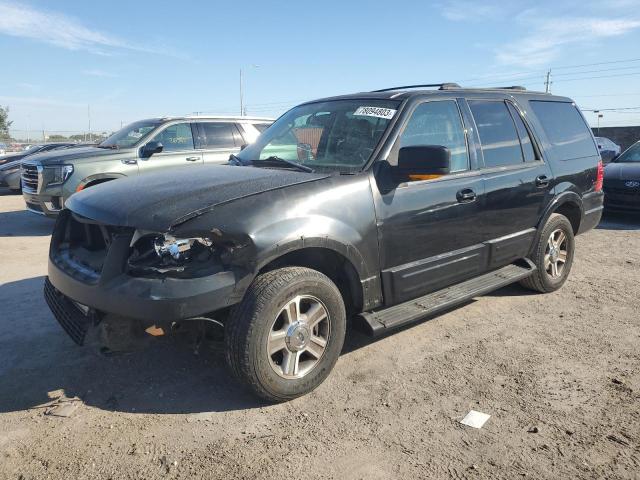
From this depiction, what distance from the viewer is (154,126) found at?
8688 mm

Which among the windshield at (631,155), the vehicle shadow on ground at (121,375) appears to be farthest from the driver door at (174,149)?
the windshield at (631,155)

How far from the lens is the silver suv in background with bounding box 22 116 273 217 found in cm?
789

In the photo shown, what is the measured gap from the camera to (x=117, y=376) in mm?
3438

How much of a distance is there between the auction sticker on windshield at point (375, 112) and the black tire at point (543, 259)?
2.15 meters

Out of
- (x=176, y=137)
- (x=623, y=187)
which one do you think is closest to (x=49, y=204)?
(x=176, y=137)

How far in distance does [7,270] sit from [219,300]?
14.8 ft

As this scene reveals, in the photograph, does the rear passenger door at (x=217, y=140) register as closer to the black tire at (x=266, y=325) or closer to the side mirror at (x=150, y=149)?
the side mirror at (x=150, y=149)

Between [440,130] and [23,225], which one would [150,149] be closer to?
[23,225]

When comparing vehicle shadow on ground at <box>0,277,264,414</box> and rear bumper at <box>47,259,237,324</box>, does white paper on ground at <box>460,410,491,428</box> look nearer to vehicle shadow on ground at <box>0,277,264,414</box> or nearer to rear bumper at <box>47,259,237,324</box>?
vehicle shadow on ground at <box>0,277,264,414</box>

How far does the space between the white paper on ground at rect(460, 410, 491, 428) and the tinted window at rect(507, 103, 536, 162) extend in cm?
263

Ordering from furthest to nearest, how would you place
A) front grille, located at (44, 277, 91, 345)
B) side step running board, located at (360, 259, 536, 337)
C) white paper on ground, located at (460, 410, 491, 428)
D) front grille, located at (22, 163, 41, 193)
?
front grille, located at (22, 163, 41, 193) → side step running board, located at (360, 259, 536, 337) → front grille, located at (44, 277, 91, 345) → white paper on ground, located at (460, 410, 491, 428)

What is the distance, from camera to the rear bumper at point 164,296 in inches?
104

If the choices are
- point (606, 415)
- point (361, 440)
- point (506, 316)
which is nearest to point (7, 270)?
point (361, 440)

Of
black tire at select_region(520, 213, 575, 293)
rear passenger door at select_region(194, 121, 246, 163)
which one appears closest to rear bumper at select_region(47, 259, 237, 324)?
black tire at select_region(520, 213, 575, 293)
